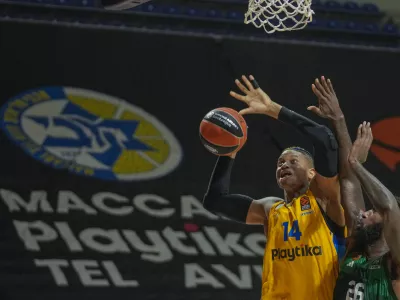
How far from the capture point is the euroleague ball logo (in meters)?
8.55

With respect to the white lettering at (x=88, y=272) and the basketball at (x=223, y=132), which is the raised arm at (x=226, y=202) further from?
the white lettering at (x=88, y=272)

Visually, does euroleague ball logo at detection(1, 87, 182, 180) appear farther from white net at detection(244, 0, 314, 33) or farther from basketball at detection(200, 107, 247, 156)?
basketball at detection(200, 107, 247, 156)

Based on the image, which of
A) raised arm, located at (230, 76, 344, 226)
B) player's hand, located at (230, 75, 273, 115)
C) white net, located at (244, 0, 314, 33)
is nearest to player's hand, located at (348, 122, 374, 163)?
raised arm, located at (230, 76, 344, 226)

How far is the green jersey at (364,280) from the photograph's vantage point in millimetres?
4957

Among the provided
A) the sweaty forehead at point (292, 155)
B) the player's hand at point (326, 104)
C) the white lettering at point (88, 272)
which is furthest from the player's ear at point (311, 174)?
the white lettering at point (88, 272)

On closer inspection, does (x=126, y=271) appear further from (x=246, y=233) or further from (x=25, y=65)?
(x=25, y=65)

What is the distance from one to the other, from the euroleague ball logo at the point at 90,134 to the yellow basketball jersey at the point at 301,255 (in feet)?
11.6

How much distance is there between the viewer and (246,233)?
891cm

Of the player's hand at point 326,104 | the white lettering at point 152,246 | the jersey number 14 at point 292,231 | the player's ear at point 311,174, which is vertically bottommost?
the white lettering at point 152,246

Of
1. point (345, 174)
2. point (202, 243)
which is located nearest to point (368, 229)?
point (345, 174)

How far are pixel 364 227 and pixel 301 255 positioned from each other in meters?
0.46

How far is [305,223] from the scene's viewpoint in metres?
5.32

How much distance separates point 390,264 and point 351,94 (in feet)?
15.4

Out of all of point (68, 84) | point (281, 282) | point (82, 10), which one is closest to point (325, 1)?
point (82, 10)
